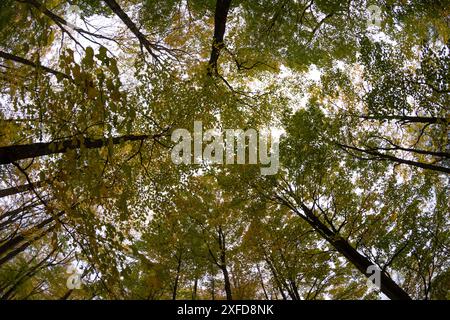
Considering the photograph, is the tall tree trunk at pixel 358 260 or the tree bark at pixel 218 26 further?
the tall tree trunk at pixel 358 260

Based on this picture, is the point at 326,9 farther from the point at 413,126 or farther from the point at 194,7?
the point at 413,126

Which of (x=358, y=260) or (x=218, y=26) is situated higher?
(x=218, y=26)

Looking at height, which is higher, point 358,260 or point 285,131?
point 285,131

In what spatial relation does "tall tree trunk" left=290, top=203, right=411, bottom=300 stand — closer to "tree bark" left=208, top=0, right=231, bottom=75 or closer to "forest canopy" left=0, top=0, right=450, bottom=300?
"forest canopy" left=0, top=0, right=450, bottom=300

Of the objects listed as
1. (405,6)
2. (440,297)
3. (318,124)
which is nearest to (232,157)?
(318,124)

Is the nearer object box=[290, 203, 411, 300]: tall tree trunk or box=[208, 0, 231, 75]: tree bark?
box=[208, 0, 231, 75]: tree bark

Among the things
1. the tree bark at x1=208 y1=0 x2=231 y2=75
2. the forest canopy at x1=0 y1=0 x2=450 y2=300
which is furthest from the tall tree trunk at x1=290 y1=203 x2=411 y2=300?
the tree bark at x1=208 y1=0 x2=231 y2=75

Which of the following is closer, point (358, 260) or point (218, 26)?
point (218, 26)

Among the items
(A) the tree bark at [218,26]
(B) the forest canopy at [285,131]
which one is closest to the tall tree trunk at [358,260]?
(B) the forest canopy at [285,131]

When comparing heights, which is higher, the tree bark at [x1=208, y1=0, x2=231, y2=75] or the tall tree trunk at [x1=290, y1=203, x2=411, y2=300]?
the tree bark at [x1=208, y1=0, x2=231, y2=75]

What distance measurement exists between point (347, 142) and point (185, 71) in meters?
4.69

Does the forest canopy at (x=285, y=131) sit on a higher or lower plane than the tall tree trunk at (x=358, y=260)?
higher

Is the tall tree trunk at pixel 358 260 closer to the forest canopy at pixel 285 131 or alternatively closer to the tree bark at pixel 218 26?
the forest canopy at pixel 285 131

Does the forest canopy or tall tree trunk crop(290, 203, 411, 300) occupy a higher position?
the forest canopy
